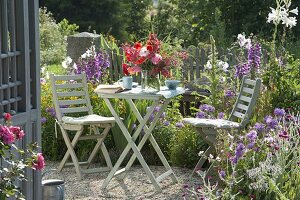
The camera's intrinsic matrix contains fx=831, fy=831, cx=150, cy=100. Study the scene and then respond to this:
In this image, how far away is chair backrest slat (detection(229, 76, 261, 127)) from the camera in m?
8.28

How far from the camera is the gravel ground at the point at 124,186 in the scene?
804cm

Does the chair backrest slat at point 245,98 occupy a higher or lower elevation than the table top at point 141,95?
lower

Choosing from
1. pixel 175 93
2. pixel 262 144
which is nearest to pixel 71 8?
pixel 175 93

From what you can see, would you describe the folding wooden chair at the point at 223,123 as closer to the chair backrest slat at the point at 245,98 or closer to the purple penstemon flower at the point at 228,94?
the chair backrest slat at the point at 245,98

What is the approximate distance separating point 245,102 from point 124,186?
170 cm

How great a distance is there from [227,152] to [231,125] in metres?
1.15

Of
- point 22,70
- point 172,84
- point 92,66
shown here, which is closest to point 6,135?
point 22,70

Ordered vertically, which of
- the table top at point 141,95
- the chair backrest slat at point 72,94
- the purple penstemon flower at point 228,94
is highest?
the table top at point 141,95

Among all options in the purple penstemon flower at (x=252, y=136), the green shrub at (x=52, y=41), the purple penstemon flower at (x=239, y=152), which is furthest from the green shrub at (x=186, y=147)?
the green shrub at (x=52, y=41)

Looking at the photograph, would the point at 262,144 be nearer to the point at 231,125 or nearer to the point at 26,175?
the point at 231,125

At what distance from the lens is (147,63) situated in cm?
841

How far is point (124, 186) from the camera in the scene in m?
8.44

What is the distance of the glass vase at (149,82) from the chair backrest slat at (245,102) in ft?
2.79

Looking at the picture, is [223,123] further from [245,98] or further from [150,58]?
Answer: [150,58]
